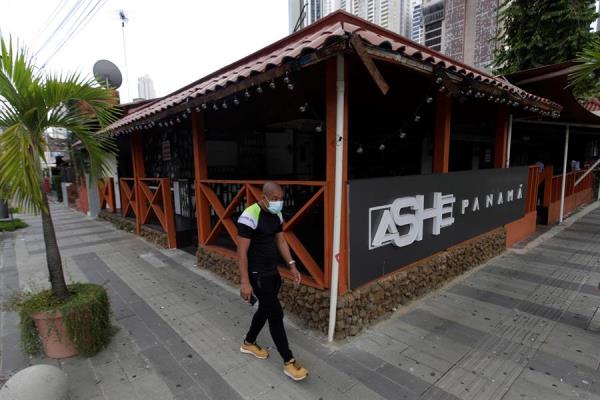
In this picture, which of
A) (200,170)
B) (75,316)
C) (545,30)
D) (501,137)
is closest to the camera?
(75,316)

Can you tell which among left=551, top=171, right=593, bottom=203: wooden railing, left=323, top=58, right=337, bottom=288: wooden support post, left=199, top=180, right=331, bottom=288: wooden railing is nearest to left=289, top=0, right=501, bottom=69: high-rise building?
left=551, top=171, right=593, bottom=203: wooden railing

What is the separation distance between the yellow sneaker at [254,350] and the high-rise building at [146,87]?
32.2 meters

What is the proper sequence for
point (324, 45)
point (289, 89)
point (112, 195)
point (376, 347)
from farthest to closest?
point (112, 195) < point (289, 89) < point (376, 347) < point (324, 45)

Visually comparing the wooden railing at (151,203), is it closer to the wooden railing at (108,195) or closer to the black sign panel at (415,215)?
the wooden railing at (108,195)

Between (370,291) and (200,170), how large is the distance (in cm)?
332

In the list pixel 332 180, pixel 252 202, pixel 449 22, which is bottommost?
pixel 252 202

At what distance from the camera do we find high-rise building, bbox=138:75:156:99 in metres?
30.0

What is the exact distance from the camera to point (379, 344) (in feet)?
10.00

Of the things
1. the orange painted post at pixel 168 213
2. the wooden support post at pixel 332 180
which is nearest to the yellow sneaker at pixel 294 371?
the wooden support post at pixel 332 180

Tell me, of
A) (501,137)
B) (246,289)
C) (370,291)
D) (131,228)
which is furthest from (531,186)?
(131,228)

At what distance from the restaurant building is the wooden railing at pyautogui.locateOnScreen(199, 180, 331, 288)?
0.02 meters

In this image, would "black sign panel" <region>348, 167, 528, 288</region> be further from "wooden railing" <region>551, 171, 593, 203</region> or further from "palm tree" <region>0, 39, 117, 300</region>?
"wooden railing" <region>551, 171, 593, 203</region>

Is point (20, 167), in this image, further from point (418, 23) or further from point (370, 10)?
point (418, 23)

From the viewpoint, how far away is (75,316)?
2.69m
